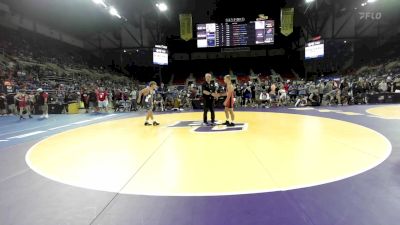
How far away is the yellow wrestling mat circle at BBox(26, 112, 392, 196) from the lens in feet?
10.7

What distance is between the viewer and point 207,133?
672 centimetres

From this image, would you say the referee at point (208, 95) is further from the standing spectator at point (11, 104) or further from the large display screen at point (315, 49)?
the large display screen at point (315, 49)

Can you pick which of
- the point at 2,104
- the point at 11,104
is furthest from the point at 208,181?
the point at 11,104

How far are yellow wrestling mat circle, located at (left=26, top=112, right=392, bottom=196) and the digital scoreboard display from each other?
16.9m

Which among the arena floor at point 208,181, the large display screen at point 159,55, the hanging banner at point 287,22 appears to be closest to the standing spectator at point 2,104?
the large display screen at point 159,55

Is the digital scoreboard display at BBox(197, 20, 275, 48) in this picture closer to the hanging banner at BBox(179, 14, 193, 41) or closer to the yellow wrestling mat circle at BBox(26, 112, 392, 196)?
the hanging banner at BBox(179, 14, 193, 41)

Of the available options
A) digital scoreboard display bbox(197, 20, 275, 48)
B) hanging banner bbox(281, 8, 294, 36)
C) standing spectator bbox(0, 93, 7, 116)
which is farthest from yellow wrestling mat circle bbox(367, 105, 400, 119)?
standing spectator bbox(0, 93, 7, 116)

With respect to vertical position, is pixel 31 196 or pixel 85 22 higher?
pixel 85 22

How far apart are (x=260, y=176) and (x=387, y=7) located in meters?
30.9

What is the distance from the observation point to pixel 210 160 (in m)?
4.25

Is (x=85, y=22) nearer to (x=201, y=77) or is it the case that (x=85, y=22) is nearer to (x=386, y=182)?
(x=201, y=77)

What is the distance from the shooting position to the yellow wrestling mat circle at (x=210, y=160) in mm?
3250

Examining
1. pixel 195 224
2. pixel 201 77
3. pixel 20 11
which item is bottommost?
pixel 195 224

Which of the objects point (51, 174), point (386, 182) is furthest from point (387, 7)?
point (51, 174)
